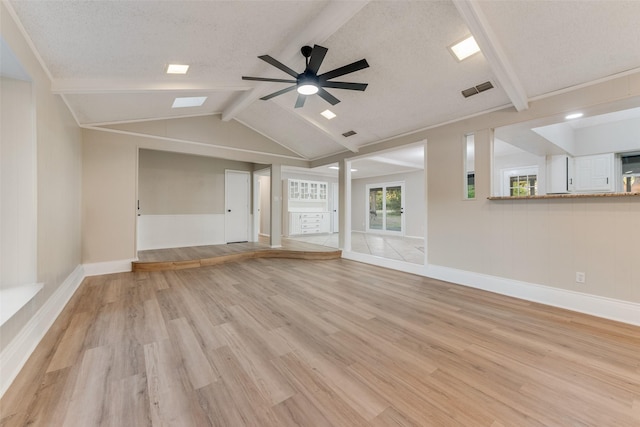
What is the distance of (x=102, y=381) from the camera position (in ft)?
5.38

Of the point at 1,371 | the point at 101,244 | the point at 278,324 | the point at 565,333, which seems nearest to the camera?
the point at 1,371

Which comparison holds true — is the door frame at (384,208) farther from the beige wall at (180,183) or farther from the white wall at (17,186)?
the white wall at (17,186)

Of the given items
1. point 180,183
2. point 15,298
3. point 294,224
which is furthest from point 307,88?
point 294,224

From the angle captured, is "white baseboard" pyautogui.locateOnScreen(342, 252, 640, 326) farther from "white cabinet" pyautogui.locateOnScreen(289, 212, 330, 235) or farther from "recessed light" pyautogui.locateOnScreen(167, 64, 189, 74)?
"white cabinet" pyautogui.locateOnScreen(289, 212, 330, 235)

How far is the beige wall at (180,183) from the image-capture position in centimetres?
596

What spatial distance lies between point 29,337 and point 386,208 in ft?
30.1

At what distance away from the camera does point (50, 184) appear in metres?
2.57

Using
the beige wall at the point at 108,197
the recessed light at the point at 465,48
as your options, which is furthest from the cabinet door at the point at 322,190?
the recessed light at the point at 465,48

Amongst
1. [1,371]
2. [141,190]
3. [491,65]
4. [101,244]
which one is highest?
[491,65]

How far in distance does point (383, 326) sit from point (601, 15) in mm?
3284

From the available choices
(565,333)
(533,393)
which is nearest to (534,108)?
(565,333)

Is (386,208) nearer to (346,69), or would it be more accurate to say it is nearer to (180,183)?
(180,183)

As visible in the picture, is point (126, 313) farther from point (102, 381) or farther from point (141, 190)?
point (141, 190)

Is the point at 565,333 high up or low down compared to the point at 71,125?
down
